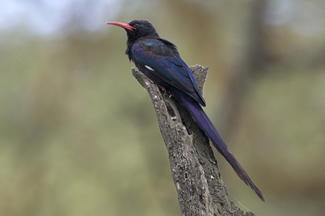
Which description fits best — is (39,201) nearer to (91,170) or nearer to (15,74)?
(91,170)

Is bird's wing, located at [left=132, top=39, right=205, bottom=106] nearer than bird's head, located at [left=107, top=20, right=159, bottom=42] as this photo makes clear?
Yes

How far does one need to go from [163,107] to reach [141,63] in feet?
4.02

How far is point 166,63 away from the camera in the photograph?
11.0 feet

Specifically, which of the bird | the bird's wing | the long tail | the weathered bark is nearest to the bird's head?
the bird

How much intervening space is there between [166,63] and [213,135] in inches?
40.7

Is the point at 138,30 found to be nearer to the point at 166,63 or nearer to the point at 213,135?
the point at 166,63

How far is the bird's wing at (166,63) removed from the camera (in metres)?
2.99

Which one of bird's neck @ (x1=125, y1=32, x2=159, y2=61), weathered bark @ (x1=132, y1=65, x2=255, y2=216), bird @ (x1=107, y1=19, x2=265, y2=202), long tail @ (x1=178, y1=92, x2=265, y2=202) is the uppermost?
bird's neck @ (x1=125, y1=32, x2=159, y2=61)

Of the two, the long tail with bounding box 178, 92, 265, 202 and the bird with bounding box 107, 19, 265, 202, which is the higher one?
the bird with bounding box 107, 19, 265, 202

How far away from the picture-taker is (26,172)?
192 inches

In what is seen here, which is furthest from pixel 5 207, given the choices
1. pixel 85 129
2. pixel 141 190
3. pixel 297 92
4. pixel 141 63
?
pixel 297 92

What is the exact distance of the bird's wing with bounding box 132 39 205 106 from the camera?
299cm

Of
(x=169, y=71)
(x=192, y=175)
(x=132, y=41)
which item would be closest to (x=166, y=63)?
(x=169, y=71)

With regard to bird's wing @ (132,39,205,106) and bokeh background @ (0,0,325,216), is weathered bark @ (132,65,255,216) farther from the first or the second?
bokeh background @ (0,0,325,216)
